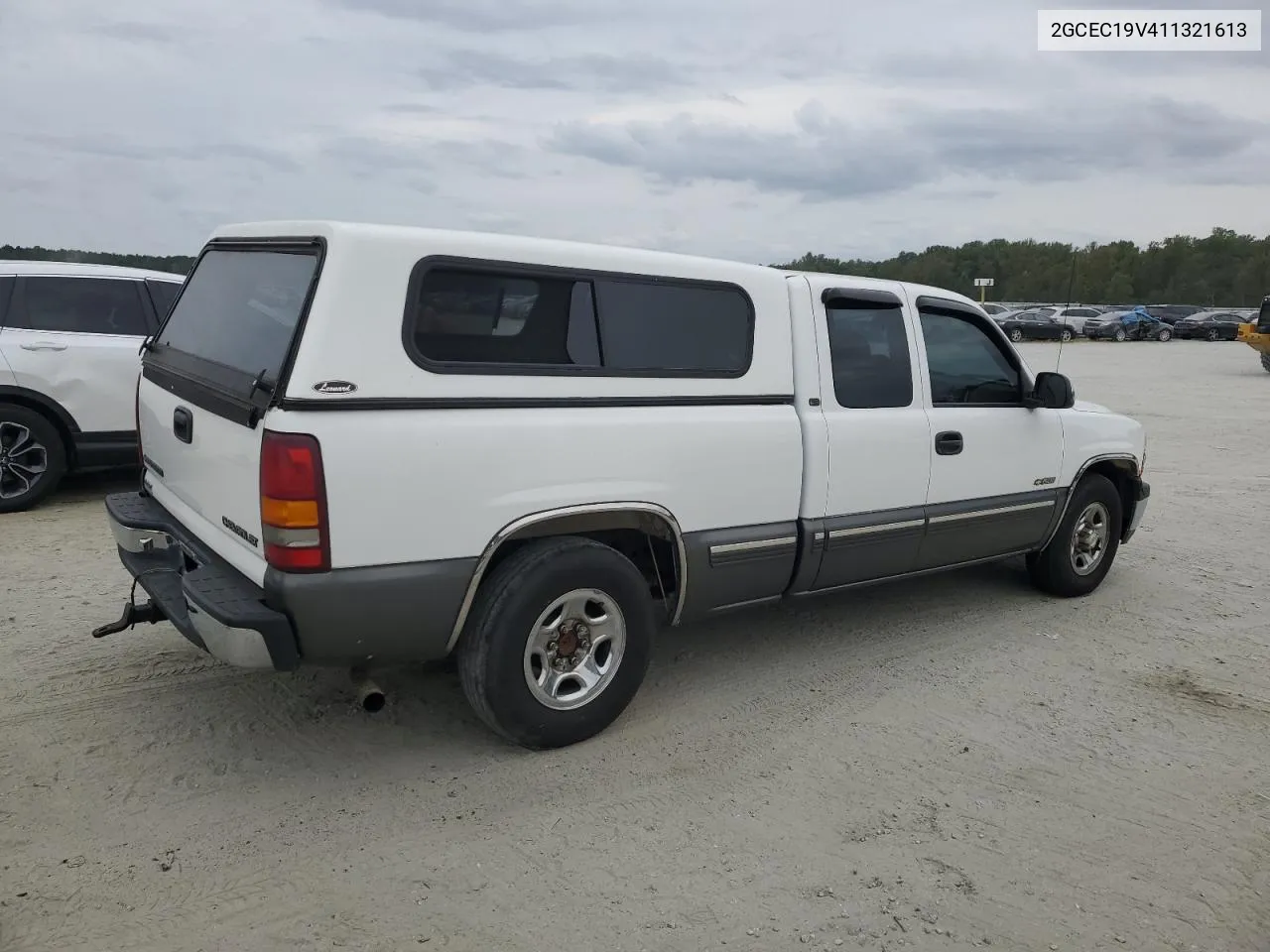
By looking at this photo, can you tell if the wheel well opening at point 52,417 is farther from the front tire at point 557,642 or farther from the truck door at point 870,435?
the truck door at point 870,435

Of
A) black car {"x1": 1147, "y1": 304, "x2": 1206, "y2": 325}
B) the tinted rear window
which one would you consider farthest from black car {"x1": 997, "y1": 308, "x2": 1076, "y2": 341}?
the tinted rear window

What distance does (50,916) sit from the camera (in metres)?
2.76

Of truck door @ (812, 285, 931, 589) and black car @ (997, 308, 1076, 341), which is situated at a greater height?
black car @ (997, 308, 1076, 341)

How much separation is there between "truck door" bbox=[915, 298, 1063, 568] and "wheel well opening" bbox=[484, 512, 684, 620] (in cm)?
154

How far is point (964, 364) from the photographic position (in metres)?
5.10

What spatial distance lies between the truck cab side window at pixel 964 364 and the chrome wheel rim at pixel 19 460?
20.5 ft

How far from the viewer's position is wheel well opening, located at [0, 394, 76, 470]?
703 centimetres

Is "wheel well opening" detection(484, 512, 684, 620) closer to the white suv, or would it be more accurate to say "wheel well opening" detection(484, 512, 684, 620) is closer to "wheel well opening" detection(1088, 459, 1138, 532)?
"wheel well opening" detection(1088, 459, 1138, 532)

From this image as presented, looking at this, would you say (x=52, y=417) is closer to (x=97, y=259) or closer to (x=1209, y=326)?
(x=97, y=259)

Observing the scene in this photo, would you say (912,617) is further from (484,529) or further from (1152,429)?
(1152,429)

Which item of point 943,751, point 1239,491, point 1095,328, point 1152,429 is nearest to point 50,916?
point 943,751

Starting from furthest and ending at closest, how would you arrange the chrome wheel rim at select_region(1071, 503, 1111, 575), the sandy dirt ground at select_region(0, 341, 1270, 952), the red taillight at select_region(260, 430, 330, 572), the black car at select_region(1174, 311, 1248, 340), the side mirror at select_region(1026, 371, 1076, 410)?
1. the black car at select_region(1174, 311, 1248, 340)
2. the chrome wheel rim at select_region(1071, 503, 1111, 575)
3. the side mirror at select_region(1026, 371, 1076, 410)
4. the red taillight at select_region(260, 430, 330, 572)
5. the sandy dirt ground at select_region(0, 341, 1270, 952)

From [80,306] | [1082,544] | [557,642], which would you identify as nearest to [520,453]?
[557,642]

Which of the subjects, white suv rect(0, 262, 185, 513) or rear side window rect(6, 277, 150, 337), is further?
rear side window rect(6, 277, 150, 337)
